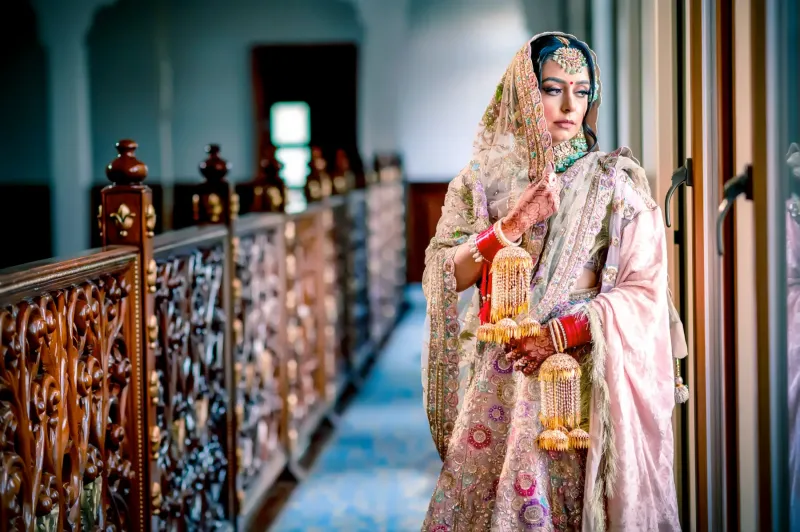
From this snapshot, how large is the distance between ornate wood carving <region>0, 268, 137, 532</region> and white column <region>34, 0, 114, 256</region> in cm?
832

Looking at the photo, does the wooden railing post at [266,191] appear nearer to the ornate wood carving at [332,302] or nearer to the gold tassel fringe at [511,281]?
the ornate wood carving at [332,302]

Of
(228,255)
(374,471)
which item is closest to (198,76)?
(374,471)

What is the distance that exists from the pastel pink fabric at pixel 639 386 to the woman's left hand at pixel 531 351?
0.11 meters

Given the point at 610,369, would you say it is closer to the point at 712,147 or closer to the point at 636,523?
the point at 636,523

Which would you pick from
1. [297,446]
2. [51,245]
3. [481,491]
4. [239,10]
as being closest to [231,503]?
[297,446]

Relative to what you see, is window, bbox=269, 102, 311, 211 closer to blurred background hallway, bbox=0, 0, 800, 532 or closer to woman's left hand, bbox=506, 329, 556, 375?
blurred background hallway, bbox=0, 0, 800, 532

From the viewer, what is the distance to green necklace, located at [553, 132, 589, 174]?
1950 millimetres

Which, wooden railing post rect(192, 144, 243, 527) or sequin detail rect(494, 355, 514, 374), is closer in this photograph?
sequin detail rect(494, 355, 514, 374)

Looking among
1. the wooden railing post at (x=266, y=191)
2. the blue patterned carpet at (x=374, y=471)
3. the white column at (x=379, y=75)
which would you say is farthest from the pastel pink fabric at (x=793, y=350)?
the white column at (x=379, y=75)

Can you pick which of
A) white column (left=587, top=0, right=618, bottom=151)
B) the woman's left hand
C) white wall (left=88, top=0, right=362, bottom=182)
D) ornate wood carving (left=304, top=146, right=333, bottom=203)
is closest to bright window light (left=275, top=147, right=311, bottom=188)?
white wall (left=88, top=0, right=362, bottom=182)

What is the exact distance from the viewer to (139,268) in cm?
237

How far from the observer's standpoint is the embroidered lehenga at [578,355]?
1.90 m

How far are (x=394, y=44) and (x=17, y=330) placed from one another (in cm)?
927

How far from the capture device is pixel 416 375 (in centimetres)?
632
